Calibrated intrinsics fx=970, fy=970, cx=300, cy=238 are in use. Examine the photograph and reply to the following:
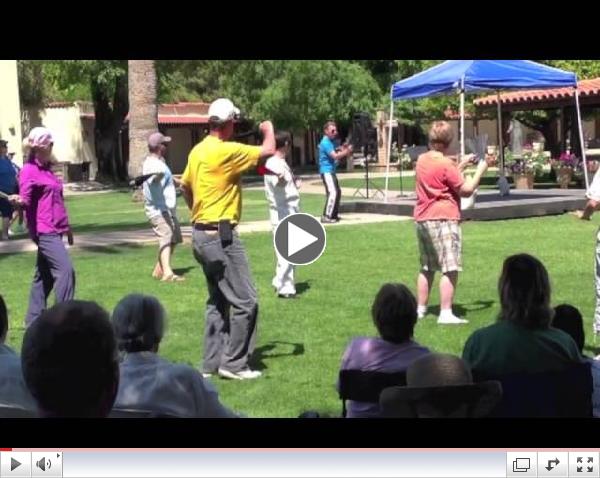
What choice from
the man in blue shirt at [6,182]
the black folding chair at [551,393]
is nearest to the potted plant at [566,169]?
the man in blue shirt at [6,182]

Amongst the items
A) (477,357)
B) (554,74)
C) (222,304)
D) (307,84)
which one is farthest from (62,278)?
(307,84)

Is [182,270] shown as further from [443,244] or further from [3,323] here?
[3,323]

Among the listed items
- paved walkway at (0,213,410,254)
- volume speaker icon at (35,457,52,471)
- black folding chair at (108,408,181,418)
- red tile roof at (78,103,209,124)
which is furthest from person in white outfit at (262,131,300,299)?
red tile roof at (78,103,209,124)

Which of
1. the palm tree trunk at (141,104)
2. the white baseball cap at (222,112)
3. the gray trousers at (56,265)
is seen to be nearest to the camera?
the white baseball cap at (222,112)

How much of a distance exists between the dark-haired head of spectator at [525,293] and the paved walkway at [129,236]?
32.8 ft

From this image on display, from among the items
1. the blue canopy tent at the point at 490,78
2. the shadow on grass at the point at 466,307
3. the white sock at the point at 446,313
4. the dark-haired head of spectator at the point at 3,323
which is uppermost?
the blue canopy tent at the point at 490,78

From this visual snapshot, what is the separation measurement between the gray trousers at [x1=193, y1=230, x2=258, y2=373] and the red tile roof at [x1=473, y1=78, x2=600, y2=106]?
17.7 metres

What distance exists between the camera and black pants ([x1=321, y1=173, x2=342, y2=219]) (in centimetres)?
1502

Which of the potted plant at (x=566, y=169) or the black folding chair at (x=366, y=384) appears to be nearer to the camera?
the black folding chair at (x=366, y=384)

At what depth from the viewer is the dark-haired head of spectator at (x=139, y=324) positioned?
354 centimetres

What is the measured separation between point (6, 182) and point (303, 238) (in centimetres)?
1037

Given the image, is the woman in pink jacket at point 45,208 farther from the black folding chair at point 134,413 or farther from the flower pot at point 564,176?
the flower pot at point 564,176
